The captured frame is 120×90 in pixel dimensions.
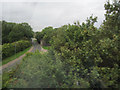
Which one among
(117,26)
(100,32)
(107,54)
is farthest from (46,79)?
(117,26)

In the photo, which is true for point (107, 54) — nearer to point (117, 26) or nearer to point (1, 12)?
point (117, 26)

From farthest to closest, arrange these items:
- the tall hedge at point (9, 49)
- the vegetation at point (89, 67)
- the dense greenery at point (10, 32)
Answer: the dense greenery at point (10, 32) < the tall hedge at point (9, 49) < the vegetation at point (89, 67)

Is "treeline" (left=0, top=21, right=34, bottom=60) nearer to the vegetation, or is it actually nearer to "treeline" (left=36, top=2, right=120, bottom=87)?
the vegetation

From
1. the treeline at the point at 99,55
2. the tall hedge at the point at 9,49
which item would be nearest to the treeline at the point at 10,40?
the tall hedge at the point at 9,49

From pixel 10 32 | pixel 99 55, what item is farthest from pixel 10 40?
pixel 99 55

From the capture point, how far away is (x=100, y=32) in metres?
2.47

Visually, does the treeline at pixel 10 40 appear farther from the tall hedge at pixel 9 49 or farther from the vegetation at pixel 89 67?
the vegetation at pixel 89 67

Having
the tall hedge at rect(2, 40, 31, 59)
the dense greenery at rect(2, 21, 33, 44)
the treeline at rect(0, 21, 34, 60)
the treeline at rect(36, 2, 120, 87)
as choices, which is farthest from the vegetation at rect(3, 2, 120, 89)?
the tall hedge at rect(2, 40, 31, 59)

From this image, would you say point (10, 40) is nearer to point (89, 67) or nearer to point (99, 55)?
point (89, 67)

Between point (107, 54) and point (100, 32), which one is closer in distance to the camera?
point (107, 54)

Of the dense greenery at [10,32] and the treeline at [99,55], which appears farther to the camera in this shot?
the dense greenery at [10,32]

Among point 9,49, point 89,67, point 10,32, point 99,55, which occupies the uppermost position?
point 10,32

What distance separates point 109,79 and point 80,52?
94cm

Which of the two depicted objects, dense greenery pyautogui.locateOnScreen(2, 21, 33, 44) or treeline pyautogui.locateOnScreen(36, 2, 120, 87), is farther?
dense greenery pyautogui.locateOnScreen(2, 21, 33, 44)
